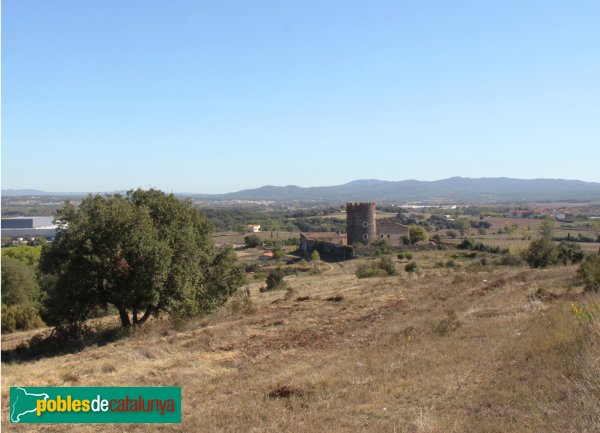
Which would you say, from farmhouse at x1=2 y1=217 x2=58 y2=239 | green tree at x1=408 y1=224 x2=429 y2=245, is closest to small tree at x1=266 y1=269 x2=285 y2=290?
green tree at x1=408 y1=224 x2=429 y2=245

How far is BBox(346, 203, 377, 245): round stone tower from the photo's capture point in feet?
219

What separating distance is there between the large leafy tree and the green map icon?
27.3 feet

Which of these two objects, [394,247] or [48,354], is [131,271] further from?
[394,247]

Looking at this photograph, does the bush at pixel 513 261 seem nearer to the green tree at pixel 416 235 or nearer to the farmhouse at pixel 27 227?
the green tree at pixel 416 235

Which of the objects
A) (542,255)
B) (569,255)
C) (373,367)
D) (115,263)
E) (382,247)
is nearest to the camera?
(373,367)

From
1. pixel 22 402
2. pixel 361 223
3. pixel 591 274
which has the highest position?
pixel 591 274

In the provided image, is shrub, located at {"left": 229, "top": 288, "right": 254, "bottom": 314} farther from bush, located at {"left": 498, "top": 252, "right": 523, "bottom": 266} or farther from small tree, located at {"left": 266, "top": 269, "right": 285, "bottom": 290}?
bush, located at {"left": 498, "top": 252, "right": 523, "bottom": 266}

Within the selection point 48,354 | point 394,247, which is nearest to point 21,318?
point 48,354

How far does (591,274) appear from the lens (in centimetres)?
1858

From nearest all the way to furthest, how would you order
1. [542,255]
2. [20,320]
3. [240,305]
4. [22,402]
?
[22,402] → [240,305] → [20,320] → [542,255]

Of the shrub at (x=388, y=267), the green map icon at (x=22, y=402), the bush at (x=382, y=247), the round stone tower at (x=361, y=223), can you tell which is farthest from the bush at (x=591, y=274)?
the round stone tower at (x=361, y=223)

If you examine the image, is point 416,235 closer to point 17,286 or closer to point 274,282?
point 274,282

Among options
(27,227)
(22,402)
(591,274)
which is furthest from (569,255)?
(27,227)

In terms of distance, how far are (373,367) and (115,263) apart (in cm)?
1134
